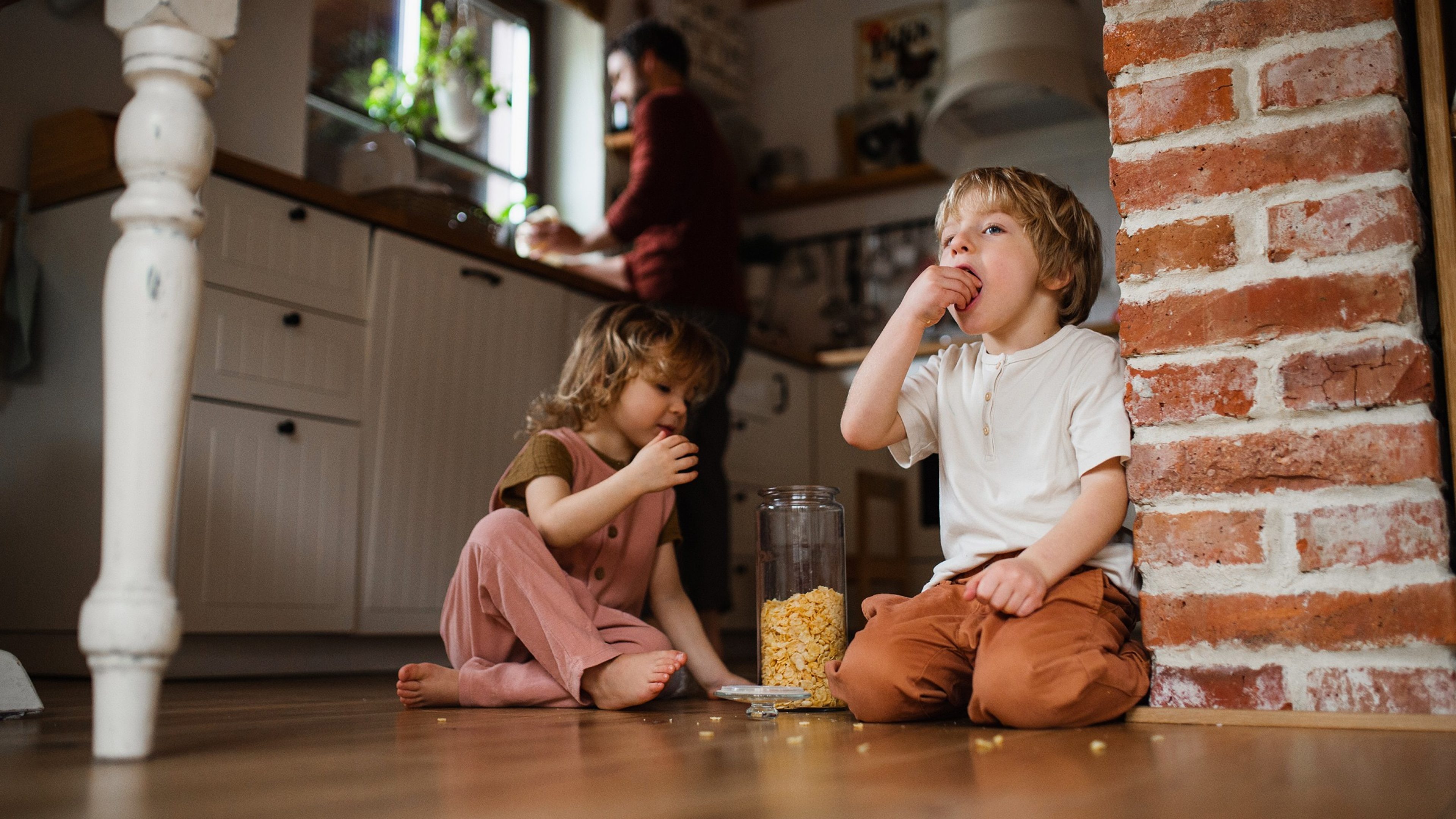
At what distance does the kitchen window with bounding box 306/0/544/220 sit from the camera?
297 centimetres

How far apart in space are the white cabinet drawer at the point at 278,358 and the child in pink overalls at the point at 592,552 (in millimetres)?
486

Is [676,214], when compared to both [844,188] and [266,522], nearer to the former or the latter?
[266,522]

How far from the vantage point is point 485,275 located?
241 cm

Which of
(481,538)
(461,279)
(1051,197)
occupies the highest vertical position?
(461,279)

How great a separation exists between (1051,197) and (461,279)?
1.34 metres

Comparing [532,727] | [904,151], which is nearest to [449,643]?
[532,727]

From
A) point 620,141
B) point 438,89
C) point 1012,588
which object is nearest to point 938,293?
point 1012,588

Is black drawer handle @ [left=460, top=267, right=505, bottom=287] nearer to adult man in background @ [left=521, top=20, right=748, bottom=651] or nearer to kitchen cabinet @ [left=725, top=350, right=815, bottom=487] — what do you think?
adult man in background @ [left=521, top=20, right=748, bottom=651]

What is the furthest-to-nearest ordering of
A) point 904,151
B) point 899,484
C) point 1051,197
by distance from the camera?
point 904,151, point 899,484, point 1051,197

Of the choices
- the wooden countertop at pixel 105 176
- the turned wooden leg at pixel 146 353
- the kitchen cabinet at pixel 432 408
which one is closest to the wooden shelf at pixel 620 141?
the kitchen cabinet at pixel 432 408

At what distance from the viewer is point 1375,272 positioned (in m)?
1.05

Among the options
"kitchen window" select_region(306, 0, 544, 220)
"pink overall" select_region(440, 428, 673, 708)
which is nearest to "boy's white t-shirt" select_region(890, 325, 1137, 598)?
"pink overall" select_region(440, 428, 673, 708)

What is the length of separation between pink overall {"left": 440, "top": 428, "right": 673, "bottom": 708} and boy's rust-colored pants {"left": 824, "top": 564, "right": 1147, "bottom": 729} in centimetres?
31

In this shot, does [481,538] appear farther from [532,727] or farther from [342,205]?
[342,205]
